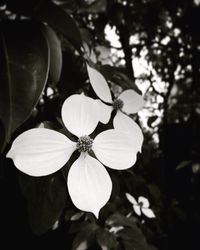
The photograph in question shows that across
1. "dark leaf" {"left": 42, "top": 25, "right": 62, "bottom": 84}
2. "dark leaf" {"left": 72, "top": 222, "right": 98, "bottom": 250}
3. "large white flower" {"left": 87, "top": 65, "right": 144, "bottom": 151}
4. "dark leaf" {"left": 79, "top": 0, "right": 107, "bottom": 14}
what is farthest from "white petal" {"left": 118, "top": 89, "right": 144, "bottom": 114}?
"dark leaf" {"left": 79, "top": 0, "right": 107, "bottom": 14}

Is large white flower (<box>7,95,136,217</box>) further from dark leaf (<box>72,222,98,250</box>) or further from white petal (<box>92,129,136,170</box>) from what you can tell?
dark leaf (<box>72,222,98,250</box>)

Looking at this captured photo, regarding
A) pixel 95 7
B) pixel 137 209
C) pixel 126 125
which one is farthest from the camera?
pixel 137 209

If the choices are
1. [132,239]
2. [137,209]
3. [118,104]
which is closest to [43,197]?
[118,104]

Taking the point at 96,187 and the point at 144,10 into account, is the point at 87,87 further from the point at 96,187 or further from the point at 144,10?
the point at 144,10

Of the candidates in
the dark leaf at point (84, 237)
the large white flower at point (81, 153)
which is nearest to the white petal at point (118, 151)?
the large white flower at point (81, 153)

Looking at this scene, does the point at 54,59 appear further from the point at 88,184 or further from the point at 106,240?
the point at 106,240

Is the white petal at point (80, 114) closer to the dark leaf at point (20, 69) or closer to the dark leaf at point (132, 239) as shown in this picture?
the dark leaf at point (20, 69)

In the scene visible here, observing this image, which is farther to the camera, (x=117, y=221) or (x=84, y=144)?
(x=117, y=221)

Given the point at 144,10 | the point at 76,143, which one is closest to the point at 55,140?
the point at 76,143
